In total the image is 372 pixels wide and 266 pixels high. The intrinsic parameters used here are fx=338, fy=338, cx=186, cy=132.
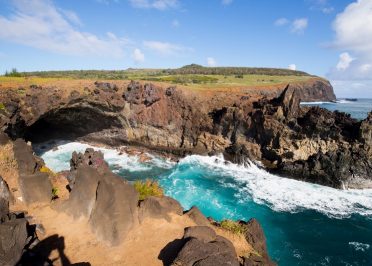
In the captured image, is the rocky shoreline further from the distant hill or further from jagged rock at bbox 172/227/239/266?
the distant hill

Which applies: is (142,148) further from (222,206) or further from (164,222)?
(164,222)

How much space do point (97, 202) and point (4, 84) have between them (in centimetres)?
4006

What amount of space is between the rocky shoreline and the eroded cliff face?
2482 cm

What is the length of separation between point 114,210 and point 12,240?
4296 mm

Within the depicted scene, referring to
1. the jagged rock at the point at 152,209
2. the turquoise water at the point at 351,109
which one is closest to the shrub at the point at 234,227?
the jagged rock at the point at 152,209

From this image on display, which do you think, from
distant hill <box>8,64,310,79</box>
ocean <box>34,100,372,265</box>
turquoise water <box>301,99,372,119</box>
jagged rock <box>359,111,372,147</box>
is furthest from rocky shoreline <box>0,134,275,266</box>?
turquoise water <box>301,99,372,119</box>

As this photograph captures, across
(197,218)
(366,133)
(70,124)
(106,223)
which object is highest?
(366,133)

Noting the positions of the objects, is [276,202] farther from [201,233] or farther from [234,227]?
→ [201,233]

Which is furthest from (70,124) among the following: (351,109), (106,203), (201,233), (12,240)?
(351,109)

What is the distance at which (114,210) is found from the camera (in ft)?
50.7

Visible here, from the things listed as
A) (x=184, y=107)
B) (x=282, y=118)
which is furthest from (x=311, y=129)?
(x=184, y=107)

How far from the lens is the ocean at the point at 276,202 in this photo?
25719 mm

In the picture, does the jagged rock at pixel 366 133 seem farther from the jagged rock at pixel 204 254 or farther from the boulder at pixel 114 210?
the jagged rock at pixel 204 254

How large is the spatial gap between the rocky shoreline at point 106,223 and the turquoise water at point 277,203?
420 inches
